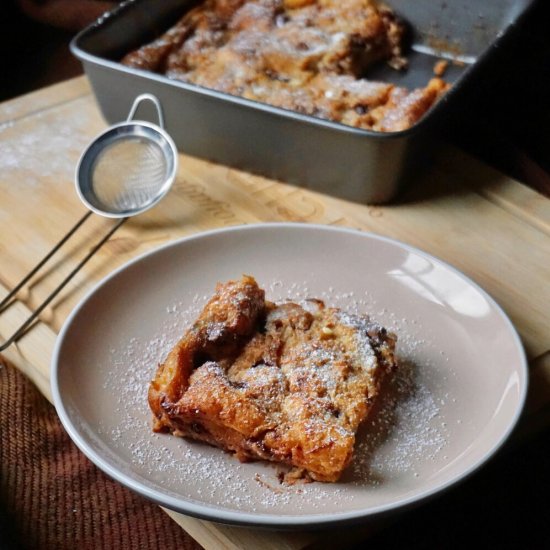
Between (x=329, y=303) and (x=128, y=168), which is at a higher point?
(x=128, y=168)

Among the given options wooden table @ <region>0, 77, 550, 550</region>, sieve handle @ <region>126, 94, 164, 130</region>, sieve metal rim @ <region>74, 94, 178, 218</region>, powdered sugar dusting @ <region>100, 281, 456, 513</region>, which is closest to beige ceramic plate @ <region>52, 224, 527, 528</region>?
powdered sugar dusting @ <region>100, 281, 456, 513</region>

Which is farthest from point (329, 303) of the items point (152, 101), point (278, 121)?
point (152, 101)

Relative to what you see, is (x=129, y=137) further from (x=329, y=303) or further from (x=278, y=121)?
(x=329, y=303)

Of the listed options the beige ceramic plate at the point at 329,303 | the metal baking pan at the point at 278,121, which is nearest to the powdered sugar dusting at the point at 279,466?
the beige ceramic plate at the point at 329,303

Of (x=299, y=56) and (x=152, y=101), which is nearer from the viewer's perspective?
(x=152, y=101)

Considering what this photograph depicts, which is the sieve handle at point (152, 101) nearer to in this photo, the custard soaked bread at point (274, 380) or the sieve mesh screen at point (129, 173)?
the sieve mesh screen at point (129, 173)

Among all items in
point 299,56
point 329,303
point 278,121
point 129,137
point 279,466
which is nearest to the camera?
point 279,466
